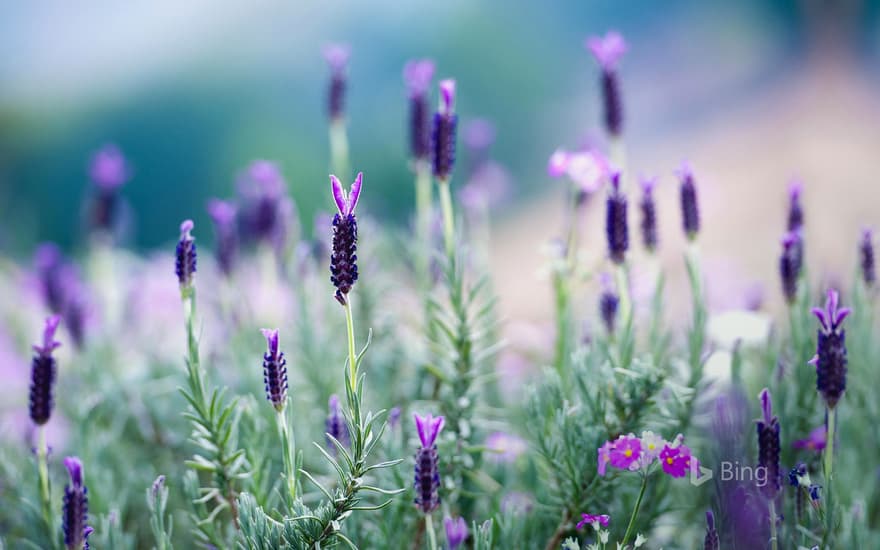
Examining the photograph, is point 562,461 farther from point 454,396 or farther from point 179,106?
point 179,106

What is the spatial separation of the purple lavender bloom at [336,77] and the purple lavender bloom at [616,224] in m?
0.55

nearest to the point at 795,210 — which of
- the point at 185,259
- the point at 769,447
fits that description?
the point at 769,447

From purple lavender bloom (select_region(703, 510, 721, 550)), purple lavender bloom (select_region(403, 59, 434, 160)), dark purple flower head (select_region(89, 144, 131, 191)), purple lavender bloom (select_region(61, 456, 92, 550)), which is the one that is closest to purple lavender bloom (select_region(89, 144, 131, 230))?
dark purple flower head (select_region(89, 144, 131, 191))

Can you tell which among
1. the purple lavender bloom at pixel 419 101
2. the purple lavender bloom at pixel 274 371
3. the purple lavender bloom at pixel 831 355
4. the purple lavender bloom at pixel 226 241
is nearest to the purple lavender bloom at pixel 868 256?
the purple lavender bloom at pixel 831 355

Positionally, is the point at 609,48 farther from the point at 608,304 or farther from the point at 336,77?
the point at 336,77

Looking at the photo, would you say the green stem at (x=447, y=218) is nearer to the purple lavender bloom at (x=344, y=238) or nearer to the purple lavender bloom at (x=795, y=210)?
the purple lavender bloom at (x=344, y=238)

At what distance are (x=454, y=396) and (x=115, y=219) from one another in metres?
0.93

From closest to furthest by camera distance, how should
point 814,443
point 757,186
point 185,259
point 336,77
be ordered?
point 185,259, point 814,443, point 336,77, point 757,186

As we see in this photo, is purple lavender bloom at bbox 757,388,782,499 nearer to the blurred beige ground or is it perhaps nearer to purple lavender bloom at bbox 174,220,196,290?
purple lavender bloom at bbox 174,220,196,290

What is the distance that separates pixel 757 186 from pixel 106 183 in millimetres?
3000

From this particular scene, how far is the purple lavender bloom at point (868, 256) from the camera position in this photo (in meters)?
0.98

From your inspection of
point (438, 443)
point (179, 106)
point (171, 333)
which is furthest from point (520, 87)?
point (438, 443)

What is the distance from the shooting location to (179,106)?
171 inches

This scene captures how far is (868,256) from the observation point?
0.98 metres
